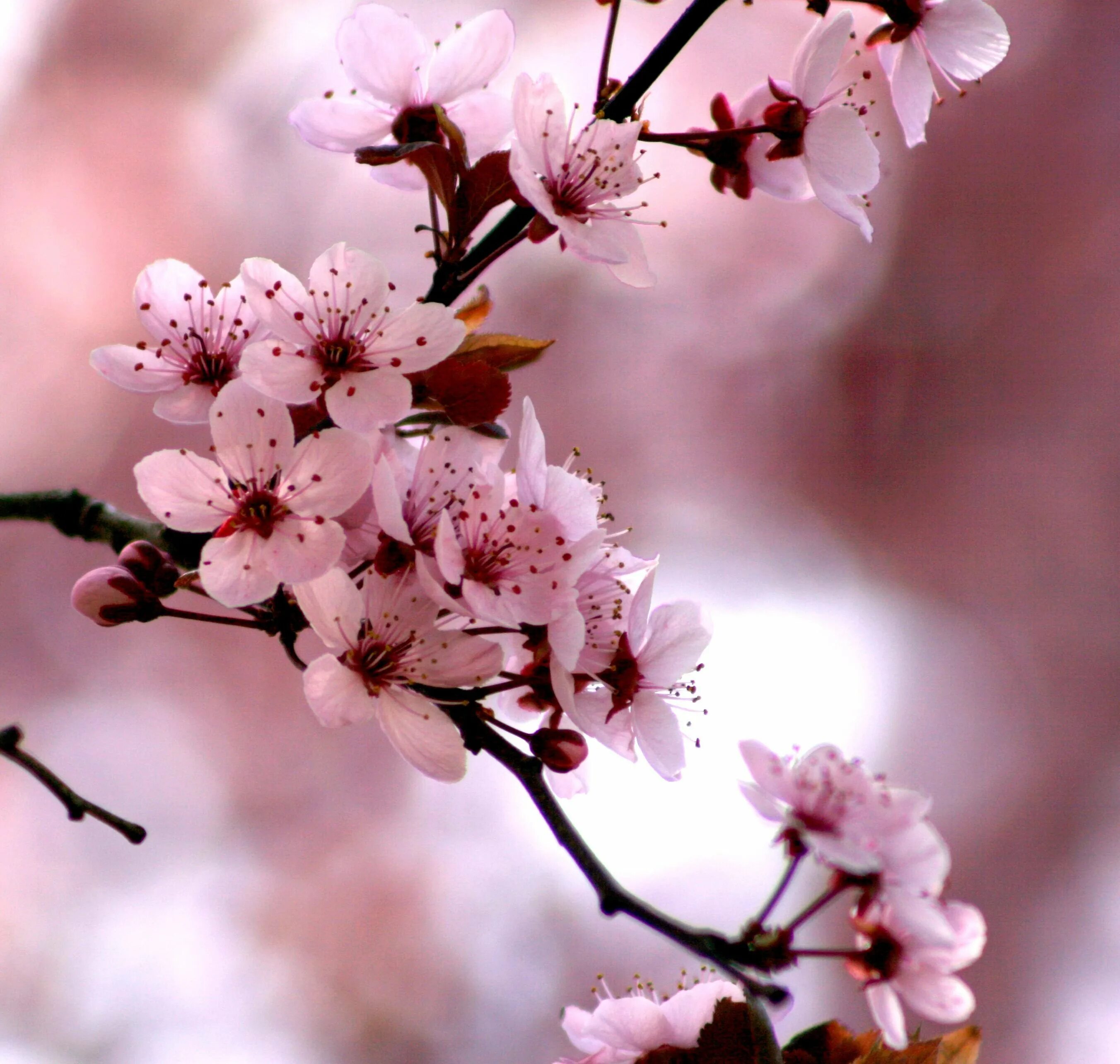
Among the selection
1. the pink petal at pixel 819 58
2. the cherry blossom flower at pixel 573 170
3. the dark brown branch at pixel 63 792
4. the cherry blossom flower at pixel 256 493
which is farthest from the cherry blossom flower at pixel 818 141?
the dark brown branch at pixel 63 792

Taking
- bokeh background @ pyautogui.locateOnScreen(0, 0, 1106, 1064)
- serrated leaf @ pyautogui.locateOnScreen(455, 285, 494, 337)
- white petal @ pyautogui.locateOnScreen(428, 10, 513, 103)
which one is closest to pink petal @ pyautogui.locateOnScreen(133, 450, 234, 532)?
serrated leaf @ pyautogui.locateOnScreen(455, 285, 494, 337)

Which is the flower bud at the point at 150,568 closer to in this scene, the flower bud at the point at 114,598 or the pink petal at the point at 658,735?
the flower bud at the point at 114,598

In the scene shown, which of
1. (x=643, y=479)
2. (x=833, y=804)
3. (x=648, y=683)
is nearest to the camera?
(x=833, y=804)

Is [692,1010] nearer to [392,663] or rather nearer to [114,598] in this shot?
[392,663]

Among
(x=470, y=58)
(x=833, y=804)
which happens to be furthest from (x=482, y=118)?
(x=833, y=804)

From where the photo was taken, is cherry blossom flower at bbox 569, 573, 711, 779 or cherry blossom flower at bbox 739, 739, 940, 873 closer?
cherry blossom flower at bbox 739, 739, 940, 873

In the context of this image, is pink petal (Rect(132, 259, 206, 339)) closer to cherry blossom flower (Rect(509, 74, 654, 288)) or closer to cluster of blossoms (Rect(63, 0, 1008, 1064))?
cluster of blossoms (Rect(63, 0, 1008, 1064))
